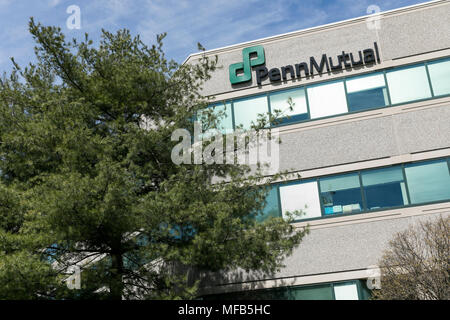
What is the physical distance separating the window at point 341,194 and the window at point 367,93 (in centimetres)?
245

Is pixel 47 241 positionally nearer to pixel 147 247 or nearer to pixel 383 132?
pixel 147 247

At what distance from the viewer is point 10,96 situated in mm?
13219

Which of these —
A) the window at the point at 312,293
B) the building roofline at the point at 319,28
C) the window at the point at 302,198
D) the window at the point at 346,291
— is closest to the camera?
the window at the point at 346,291

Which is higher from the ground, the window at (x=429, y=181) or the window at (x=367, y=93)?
the window at (x=367, y=93)

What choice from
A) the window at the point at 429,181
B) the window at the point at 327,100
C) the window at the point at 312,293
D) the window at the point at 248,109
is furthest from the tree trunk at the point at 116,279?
the window at the point at 429,181

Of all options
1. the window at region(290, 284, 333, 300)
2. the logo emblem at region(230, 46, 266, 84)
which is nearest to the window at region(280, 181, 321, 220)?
the window at region(290, 284, 333, 300)

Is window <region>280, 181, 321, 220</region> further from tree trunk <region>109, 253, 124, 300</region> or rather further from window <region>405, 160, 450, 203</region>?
tree trunk <region>109, 253, 124, 300</region>

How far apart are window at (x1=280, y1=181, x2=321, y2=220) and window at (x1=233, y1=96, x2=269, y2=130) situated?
283cm

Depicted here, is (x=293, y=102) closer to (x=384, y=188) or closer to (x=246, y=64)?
(x=246, y=64)

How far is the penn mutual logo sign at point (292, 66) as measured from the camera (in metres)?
16.3

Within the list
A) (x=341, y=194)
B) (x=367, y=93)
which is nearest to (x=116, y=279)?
(x=341, y=194)

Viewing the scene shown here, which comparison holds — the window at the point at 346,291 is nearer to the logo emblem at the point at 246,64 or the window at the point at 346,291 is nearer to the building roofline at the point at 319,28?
the logo emblem at the point at 246,64
